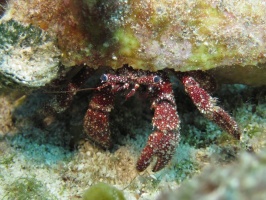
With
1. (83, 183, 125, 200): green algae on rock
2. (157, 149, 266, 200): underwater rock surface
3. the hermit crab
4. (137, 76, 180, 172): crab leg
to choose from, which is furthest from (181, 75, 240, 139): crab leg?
(157, 149, 266, 200): underwater rock surface

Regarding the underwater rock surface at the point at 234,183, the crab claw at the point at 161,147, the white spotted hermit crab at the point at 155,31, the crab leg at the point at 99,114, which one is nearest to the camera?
the underwater rock surface at the point at 234,183

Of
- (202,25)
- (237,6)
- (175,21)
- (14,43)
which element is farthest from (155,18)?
(14,43)

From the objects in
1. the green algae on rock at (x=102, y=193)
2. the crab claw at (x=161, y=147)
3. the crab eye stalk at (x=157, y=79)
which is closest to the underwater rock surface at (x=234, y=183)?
the green algae on rock at (x=102, y=193)

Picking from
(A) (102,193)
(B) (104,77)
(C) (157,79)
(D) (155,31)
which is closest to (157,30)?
(D) (155,31)

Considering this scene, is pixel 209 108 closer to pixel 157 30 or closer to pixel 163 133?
pixel 163 133

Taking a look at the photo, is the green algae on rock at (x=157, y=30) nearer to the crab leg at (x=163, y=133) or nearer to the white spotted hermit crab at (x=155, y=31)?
the white spotted hermit crab at (x=155, y=31)
